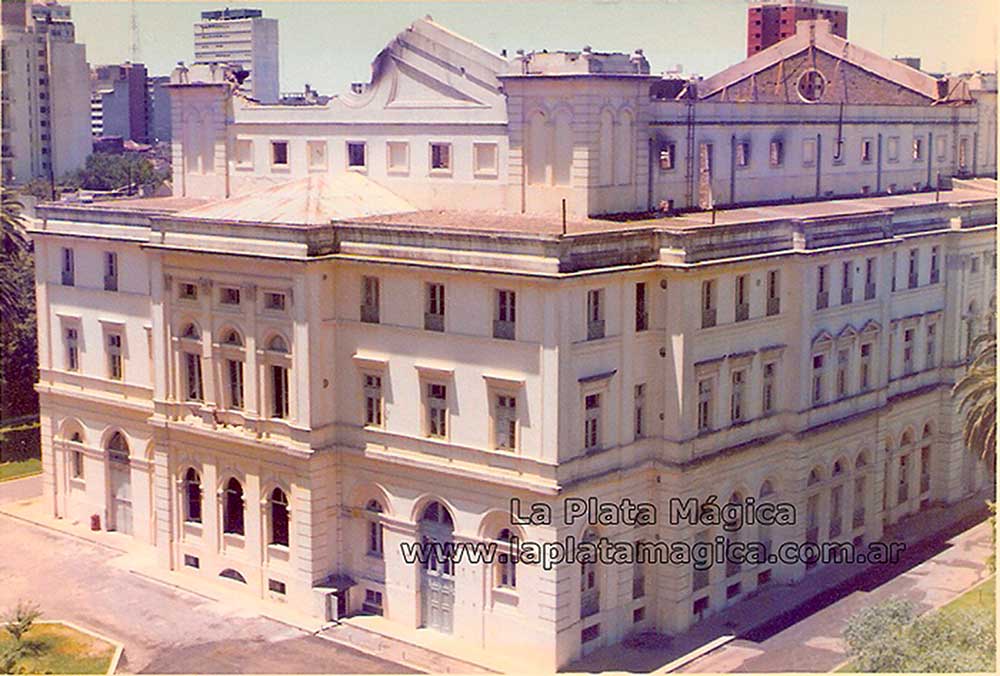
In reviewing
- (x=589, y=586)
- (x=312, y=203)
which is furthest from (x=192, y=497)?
(x=589, y=586)

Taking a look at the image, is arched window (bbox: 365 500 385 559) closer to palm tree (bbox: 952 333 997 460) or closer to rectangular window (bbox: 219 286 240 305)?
rectangular window (bbox: 219 286 240 305)

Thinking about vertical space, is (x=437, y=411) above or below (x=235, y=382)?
below

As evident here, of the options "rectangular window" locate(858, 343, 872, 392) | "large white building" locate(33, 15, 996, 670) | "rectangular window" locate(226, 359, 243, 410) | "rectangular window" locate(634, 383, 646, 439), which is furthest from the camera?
"rectangular window" locate(858, 343, 872, 392)

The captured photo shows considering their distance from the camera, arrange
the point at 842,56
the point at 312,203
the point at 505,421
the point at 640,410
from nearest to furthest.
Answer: the point at 505,421
the point at 640,410
the point at 312,203
the point at 842,56

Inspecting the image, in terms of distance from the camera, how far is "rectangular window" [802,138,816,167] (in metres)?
63.2

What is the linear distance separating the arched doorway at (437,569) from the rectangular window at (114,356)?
17777 millimetres

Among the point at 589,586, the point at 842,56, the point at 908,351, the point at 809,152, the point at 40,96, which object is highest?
the point at 40,96

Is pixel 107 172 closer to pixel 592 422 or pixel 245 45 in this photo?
pixel 245 45

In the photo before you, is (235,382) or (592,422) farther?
(235,382)

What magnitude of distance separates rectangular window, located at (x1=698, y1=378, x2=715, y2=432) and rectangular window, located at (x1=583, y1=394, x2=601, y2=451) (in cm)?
437

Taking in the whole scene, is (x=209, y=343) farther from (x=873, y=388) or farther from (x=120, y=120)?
(x=120, y=120)

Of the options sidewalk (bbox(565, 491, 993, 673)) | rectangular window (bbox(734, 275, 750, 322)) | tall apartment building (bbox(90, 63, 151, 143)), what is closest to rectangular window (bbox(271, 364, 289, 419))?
sidewalk (bbox(565, 491, 993, 673))

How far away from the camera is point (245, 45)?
6675cm

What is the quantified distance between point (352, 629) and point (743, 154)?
2556cm
